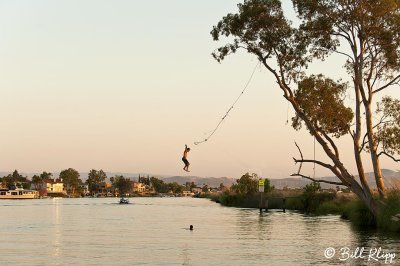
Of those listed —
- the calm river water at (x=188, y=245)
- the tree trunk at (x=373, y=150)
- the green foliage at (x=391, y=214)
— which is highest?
the tree trunk at (x=373, y=150)

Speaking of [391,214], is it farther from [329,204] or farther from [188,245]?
[329,204]

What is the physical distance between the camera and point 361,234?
155 feet

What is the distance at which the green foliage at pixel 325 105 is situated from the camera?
50934 millimetres

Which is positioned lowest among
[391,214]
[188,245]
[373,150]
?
[188,245]

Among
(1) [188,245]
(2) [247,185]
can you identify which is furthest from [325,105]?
(2) [247,185]

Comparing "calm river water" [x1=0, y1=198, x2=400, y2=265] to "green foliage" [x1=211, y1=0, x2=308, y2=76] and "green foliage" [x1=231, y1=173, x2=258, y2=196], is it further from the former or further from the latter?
"green foliage" [x1=231, y1=173, x2=258, y2=196]

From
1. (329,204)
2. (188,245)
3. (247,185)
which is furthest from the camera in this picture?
(247,185)

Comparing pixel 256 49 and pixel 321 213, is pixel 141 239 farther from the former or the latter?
pixel 321 213

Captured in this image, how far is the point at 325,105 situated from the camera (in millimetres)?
51031

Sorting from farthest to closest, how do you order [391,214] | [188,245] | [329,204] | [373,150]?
1. [329,204]
2. [373,150]
3. [391,214]
4. [188,245]

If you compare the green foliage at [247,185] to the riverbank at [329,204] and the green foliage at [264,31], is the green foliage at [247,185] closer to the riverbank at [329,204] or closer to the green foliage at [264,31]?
the riverbank at [329,204]

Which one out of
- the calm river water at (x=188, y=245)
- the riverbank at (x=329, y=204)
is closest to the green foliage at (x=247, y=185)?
the riverbank at (x=329, y=204)

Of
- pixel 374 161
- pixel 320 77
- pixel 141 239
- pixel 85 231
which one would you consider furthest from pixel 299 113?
pixel 85 231

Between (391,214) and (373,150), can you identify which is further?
(373,150)
